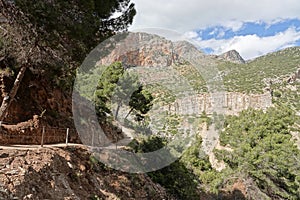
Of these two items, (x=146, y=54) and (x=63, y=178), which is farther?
(x=146, y=54)

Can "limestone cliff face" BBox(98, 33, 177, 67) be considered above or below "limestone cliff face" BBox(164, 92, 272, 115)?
above

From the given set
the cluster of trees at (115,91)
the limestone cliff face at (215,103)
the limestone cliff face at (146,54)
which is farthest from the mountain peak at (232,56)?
the cluster of trees at (115,91)

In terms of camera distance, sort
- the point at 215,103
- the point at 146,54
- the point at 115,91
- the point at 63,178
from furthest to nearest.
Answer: the point at 215,103
the point at 146,54
the point at 115,91
the point at 63,178

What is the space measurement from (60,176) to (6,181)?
6.47 feet

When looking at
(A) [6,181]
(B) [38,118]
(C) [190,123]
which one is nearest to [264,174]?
(C) [190,123]

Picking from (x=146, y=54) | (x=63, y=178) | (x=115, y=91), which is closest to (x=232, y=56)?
(x=146, y=54)

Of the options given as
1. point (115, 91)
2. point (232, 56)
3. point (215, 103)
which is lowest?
point (215, 103)

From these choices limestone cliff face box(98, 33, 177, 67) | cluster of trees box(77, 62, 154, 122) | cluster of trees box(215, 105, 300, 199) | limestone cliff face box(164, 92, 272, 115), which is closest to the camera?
limestone cliff face box(98, 33, 177, 67)

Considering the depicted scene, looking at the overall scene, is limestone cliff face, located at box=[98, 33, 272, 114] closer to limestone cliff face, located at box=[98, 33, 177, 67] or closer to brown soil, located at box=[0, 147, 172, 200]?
limestone cliff face, located at box=[98, 33, 177, 67]

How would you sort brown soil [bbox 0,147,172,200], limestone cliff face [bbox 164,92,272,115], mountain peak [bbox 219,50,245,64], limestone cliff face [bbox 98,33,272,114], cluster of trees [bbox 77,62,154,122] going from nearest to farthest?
brown soil [bbox 0,147,172,200], limestone cliff face [bbox 98,33,272,114], cluster of trees [bbox 77,62,154,122], limestone cliff face [bbox 164,92,272,115], mountain peak [bbox 219,50,245,64]

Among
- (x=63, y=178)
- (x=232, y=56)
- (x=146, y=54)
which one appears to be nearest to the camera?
(x=63, y=178)

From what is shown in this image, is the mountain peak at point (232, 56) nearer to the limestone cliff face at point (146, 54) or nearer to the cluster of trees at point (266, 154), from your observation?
the cluster of trees at point (266, 154)

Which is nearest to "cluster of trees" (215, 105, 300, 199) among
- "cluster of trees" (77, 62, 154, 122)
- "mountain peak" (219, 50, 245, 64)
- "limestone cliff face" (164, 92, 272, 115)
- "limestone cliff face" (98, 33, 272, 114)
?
"limestone cliff face" (164, 92, 272, 115)

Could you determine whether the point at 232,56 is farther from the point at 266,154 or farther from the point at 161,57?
A: the point at 266,154
